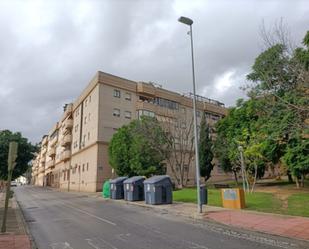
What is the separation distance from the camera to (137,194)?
23.9 metres

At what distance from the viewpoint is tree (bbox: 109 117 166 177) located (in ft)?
112

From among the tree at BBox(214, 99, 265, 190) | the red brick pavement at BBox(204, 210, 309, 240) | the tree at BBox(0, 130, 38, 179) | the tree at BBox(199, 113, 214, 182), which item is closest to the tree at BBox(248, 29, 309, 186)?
the red brick pavement at BBox(204, 210, 309, 240)

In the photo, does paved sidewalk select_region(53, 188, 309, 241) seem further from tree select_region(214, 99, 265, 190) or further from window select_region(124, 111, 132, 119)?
window select_region(124, 111, 132, 119)

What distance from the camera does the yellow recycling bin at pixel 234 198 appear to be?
16.4 m

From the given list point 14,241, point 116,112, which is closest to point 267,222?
point 14,241

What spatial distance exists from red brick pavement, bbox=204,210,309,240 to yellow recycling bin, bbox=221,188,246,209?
53.5 inches

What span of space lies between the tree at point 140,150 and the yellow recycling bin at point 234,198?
16.9m

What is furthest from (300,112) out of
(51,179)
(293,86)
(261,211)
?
(51,179)

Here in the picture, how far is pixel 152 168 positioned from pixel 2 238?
968 inches

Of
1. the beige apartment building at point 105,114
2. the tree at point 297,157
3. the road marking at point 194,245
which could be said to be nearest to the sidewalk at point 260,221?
the road marking at point 194,245

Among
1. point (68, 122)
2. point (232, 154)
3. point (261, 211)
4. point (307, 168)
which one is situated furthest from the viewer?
point (68, 122)

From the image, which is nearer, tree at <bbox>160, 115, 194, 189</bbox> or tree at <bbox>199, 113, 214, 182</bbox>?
tree at <bbox>160, 115, 194, 189</bbox>

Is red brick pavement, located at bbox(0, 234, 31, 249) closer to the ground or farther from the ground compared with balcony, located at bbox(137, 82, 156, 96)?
closer to the ground

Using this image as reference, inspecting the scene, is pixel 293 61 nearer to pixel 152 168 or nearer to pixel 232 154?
pixel 232 154
